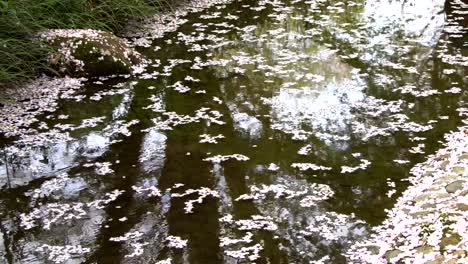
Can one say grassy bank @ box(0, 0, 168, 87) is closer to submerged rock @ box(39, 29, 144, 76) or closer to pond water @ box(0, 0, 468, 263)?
submerged rock @ box(39, 29, 144, 76)

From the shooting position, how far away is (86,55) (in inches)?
256

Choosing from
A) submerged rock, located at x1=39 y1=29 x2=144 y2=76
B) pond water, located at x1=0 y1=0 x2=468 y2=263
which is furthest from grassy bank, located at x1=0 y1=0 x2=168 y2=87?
pond water, located at x1=0 y1=0 x2=468 y2=263

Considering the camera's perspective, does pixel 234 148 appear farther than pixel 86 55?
No

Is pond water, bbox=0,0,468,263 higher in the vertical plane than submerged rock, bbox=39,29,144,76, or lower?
lower

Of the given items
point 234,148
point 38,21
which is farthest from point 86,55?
point 234,148

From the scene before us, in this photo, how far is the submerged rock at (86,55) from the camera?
6461 mm

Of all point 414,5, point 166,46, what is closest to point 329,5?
point 414,5

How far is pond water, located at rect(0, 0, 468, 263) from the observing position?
3.63 metres

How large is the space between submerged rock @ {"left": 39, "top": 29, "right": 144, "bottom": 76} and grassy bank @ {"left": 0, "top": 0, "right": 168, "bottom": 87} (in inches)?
5.9

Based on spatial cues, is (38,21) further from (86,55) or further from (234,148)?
(234,148)

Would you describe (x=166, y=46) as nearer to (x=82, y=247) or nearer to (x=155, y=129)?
(x=155, y=129)

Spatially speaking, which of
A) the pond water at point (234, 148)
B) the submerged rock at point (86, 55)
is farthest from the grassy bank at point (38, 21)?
the pond water at point (234, 148)

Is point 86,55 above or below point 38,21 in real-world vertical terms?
below

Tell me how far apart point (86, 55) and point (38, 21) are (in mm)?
686
